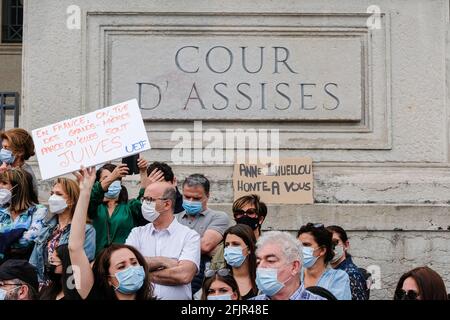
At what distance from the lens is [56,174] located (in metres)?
9.34

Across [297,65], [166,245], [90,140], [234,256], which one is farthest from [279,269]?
[297,65]

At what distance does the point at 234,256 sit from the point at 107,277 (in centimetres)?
123

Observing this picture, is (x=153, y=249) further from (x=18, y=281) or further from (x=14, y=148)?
(x=14, y=148)

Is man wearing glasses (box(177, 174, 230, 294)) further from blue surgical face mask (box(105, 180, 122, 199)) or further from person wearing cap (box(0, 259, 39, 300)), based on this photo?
person wearing cap (box(0, 259, 39, 300))

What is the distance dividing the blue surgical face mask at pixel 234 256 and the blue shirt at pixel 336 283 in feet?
1.58

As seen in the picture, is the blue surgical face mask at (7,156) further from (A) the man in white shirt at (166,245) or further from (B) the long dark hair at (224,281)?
(B) the long dark hair at (224,281)

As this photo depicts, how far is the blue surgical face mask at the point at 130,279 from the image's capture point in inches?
315

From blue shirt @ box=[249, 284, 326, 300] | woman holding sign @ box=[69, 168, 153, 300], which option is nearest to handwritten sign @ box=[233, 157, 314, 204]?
woman holding sign @ box=[69, 168, 153, 300]

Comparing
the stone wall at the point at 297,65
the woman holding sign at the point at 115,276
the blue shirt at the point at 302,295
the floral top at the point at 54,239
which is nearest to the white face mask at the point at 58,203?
the floral top at the point at 54,239

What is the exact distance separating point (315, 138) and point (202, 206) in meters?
2.98

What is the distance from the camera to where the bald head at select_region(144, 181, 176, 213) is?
31.4 feet
